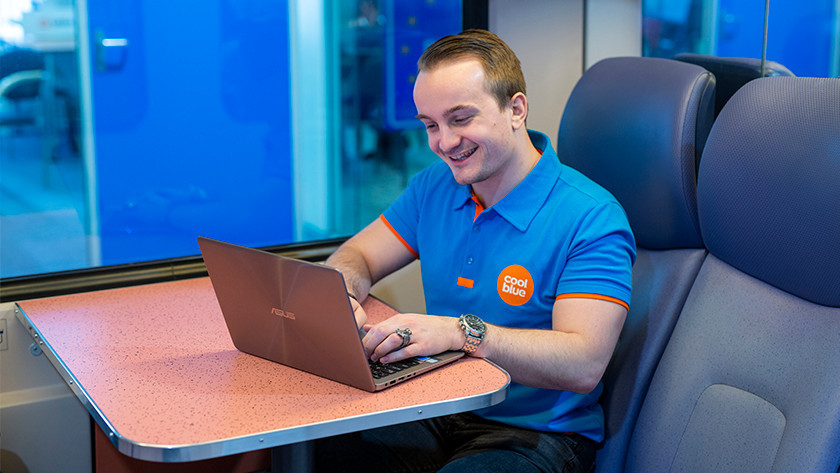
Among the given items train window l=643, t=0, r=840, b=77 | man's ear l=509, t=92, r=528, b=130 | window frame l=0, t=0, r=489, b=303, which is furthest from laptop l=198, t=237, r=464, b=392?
train window l=643, t=0, r=840, b=77

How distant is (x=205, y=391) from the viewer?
3.77ft

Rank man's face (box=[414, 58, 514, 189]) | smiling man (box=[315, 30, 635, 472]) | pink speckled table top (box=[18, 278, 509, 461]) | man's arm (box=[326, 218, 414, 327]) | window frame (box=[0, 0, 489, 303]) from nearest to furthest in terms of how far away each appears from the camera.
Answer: pink speckled table top (box=[18, 278, 509, 461]) < smiling man (box=[315, 30, 635, 472]) < man's face (box=[414, 58, 514, 189]) < man's arm (box=[326, 218, 414, 327]) < window frame (box=[0, 0, 489, 303])

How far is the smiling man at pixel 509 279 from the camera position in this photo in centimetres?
130

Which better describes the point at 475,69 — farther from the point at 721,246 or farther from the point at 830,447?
the point at 830,447

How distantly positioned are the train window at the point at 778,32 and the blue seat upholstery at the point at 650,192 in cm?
30

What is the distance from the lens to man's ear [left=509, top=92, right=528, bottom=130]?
1481 millimetres

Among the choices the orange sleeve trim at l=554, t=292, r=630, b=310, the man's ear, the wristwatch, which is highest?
the man's ear

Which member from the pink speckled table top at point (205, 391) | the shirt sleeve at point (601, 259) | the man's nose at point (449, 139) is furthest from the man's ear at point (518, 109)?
the pink speckled table top at point (205, 391)

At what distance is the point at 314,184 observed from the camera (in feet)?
8.05

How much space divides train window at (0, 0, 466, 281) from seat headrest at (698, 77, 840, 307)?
1131 millimetres

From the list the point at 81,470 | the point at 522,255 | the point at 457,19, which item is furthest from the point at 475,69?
the point at 81,470

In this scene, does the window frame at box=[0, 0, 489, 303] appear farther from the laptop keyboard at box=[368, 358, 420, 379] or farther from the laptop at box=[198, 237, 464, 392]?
the laptop keyboard at box=[368, 358, 420, 379]

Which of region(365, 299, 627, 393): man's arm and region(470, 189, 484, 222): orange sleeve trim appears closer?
region(365, 299, 627, 393): man's arm

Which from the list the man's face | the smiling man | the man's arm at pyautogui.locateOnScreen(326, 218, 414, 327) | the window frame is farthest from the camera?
the window frame
